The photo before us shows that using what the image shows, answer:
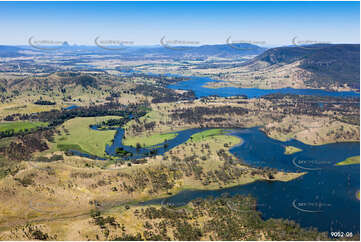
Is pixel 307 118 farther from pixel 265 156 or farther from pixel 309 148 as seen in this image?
pixel 265 156

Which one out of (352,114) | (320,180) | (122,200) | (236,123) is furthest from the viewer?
(352,114)

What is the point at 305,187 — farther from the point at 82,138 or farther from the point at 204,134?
the point at 82,138

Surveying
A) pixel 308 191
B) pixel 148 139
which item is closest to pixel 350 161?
pixel 308 191

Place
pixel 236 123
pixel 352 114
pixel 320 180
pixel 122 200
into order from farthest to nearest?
pixel 352 114
pixel 236 123
pixel 320 180
pixel 122 200

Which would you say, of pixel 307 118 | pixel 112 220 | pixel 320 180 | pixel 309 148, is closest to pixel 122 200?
pixel 112 220

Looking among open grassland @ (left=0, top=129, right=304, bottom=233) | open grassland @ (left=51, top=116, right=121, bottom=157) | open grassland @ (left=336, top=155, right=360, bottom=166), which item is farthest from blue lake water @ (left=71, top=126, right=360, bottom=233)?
open grassland @ (left=51, top=116, right=121, bottom=157)

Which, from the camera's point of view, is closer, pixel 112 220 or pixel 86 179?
pixel 112 220

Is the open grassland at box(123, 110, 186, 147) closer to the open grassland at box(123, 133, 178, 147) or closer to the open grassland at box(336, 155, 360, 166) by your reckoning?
the open grassland at box(123, 133, 178, 147)
